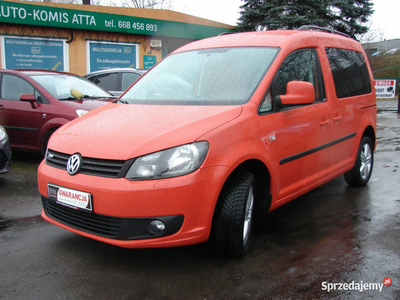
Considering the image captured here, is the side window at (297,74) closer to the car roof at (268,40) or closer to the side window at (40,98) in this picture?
the car roof at (268,40)

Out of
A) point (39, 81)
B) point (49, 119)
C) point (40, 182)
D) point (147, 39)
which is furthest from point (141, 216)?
point (147, 39)

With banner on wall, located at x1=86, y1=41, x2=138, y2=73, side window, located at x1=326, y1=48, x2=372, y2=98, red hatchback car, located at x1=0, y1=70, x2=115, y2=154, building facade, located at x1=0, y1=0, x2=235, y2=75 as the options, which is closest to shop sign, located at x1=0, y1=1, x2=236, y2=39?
building facade, located at x1=0, y1=0, x2=235, y2=75

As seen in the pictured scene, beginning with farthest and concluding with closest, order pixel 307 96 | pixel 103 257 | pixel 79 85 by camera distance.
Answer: pixel 79 85
pixel 307 96
pixel 103 257

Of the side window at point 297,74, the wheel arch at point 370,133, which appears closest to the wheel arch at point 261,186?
the side window at point 297,74

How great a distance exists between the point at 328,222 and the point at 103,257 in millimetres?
2233

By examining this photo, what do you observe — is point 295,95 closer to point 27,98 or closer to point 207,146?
point 207,146

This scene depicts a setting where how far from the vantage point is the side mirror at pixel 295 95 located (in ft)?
11.5

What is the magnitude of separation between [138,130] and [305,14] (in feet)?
62.5

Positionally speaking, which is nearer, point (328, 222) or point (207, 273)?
point (207, 273)

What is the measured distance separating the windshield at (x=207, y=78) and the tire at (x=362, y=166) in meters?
2.17

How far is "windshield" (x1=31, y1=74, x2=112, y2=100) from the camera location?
6.91 meters

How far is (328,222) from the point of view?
4.14 m

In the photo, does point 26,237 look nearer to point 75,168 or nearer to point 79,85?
point 75,168

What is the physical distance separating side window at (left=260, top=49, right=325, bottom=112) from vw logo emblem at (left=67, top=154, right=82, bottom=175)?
4.94 feet
